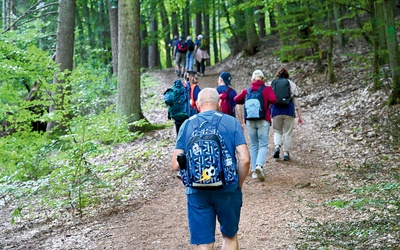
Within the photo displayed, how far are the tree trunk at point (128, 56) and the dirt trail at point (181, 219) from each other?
10.4 feet

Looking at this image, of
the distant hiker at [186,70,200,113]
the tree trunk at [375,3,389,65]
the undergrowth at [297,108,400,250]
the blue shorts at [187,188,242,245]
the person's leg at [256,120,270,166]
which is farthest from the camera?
the tree trunk at [375,3,389,65]

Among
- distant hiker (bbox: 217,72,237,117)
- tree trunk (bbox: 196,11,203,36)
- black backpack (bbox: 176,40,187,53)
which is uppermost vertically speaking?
tree trunk (bbox: 196,11,203,36)

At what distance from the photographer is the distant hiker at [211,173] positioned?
393cm

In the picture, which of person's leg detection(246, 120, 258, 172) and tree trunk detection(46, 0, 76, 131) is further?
tree trunk detection(46, 0, 76, 131)

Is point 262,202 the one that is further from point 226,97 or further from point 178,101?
point 178,101

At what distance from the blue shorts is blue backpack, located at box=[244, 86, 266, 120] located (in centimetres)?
442

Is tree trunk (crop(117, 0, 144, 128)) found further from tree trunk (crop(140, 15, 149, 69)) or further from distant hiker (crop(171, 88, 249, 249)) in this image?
tree trunk (crop(140, 15, 149, 69))

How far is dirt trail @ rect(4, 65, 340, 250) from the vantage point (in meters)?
6.22

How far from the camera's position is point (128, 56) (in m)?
12.4

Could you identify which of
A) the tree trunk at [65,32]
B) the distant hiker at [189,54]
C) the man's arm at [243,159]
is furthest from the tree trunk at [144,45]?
the man's arm at [243,159]

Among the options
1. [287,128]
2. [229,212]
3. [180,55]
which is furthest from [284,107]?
[180,55]

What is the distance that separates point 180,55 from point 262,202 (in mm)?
17284

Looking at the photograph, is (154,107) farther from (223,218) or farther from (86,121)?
(223,218)

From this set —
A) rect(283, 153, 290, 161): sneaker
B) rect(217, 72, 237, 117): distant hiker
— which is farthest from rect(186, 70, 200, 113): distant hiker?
rect(283, 153, 290, 161): sneaker
